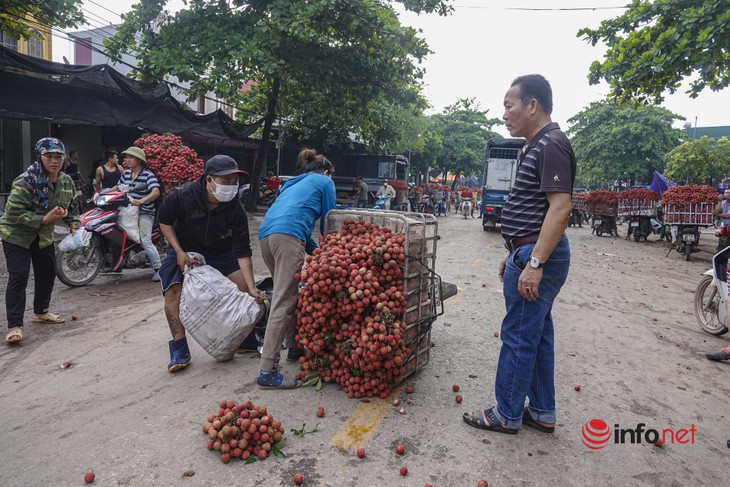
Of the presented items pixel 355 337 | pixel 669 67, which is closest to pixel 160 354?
pixel 355 337

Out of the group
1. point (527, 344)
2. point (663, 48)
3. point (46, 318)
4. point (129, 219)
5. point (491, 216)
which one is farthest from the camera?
point (491, 216)

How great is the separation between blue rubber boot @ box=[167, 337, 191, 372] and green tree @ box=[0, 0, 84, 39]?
10.7 m

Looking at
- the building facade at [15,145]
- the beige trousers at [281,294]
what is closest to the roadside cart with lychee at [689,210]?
the beige trousers at [281,294]

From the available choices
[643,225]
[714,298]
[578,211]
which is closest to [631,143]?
[578,211]

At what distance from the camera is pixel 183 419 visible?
3.16 metres

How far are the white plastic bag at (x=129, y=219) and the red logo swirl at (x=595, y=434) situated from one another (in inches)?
254

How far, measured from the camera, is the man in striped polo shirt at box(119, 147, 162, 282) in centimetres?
706

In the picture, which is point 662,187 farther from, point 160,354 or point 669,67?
point 160,354

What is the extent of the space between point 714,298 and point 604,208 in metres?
15.2

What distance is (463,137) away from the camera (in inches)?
1800

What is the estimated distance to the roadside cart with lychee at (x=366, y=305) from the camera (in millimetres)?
3264

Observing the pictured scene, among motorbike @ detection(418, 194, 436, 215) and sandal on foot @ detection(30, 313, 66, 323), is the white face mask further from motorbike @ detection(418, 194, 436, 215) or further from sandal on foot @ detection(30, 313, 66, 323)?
motorbike @ detection(418, 194, 436, 215)

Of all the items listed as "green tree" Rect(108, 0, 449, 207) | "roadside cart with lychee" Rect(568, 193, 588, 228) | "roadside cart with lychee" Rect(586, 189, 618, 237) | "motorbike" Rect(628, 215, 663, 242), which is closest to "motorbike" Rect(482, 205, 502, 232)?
"roadside cart with lychee" Rect(586, 189, 618, 237)

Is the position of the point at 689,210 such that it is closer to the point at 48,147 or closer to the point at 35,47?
the point at 48,147
